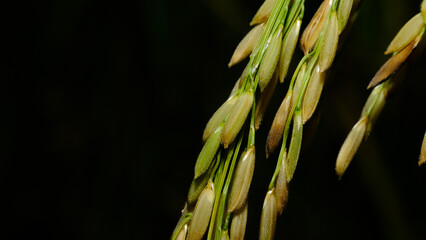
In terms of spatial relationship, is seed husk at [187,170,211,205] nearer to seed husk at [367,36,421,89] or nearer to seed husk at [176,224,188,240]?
seed husk at [176,224,188,240]

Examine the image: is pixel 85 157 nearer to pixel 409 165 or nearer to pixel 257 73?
pixel 409 165

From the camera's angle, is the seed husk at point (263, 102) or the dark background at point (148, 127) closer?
the seed husk at point (263, 102)

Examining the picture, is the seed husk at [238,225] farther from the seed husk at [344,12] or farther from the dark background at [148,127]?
the dark background at [148,127]

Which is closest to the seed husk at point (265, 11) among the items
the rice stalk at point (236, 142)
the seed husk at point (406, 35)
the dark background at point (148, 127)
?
the rice stalk at point (236, 142)

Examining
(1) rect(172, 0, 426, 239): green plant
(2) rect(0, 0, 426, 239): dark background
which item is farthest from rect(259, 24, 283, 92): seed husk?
(2) rect(0, 0, 426, 239): dark background

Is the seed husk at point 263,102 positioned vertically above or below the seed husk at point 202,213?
above

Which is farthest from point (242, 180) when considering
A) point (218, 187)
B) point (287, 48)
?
point (287, 48)
